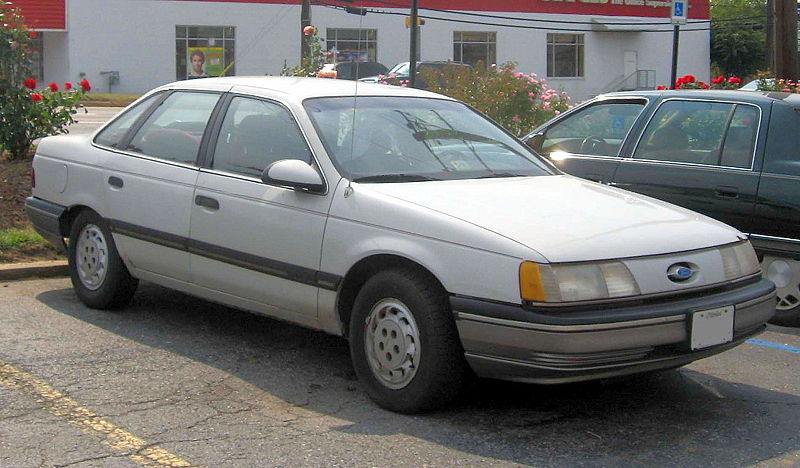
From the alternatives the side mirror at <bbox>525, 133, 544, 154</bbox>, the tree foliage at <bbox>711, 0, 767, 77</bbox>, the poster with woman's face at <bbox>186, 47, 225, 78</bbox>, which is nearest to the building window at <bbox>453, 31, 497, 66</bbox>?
the poster with woman's face at <bbox>186, 47, 225, 78</bbox>

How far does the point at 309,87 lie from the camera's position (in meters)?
6.19

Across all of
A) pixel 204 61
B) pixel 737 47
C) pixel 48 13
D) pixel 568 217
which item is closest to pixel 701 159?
pixel 568 217

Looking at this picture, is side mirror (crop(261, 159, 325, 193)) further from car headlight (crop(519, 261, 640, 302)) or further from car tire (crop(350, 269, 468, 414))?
car headlight (crop(519, 261, 640, 302))

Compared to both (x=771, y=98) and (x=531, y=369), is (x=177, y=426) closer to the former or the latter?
(x=531, y=369)

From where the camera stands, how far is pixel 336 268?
530 cm

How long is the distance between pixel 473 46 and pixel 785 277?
139 ft

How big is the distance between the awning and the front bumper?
3985cm

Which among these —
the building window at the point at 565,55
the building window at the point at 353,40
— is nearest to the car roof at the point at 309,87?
the building window at the point at 353,40

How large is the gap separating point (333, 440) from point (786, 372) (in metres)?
2.76

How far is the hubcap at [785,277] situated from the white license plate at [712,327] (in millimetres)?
2403

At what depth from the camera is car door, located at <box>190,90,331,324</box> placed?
548 cm

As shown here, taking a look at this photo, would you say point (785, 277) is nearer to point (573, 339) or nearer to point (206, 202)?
point (573, 339)

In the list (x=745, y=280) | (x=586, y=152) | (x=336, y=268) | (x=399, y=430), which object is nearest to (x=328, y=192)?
(x=336, y=268)

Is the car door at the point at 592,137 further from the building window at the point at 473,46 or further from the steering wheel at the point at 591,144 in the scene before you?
the building window at the point at 473,46
